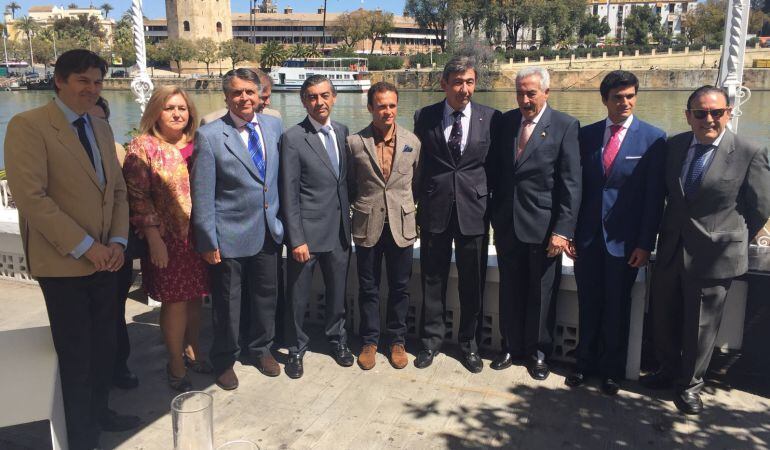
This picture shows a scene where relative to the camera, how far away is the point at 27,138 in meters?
2.58

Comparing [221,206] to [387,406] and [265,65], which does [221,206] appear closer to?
[387,406]

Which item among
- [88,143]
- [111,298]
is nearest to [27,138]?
[88,143]

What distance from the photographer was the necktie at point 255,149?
3.53 meters

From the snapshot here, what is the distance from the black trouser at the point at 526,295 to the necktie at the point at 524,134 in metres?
0.48

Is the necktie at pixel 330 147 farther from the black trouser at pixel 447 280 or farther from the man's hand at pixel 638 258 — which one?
the man's hand at pixel 638 258

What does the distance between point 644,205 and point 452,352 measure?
59.3 inches

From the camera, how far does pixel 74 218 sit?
274cm

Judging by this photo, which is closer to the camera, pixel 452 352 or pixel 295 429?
pixel 295 429

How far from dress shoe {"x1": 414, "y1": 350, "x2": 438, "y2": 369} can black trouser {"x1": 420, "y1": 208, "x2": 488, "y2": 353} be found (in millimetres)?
32

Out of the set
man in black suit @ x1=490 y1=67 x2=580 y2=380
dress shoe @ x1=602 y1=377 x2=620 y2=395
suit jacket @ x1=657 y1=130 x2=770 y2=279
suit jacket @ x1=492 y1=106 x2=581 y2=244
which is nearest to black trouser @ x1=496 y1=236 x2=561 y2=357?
man in black suit @ x1=490 y1=67 x2=580 y2=380

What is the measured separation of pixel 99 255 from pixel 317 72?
56059 millimetres

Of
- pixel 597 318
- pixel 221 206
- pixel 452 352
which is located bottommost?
pixel 452 352

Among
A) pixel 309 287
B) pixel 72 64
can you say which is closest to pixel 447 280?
pixel 309 287

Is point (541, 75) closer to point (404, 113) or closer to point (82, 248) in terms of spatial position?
point (82, 248)
